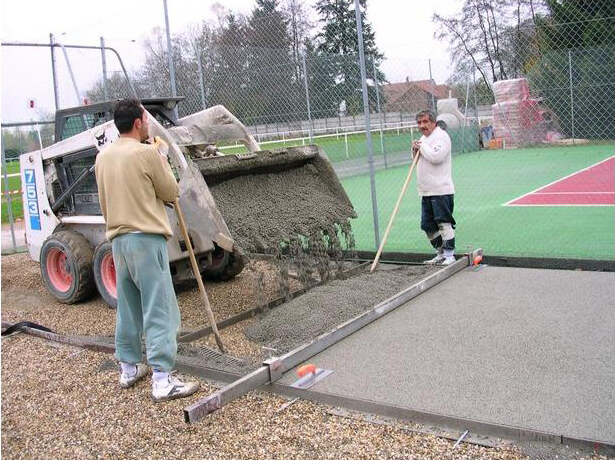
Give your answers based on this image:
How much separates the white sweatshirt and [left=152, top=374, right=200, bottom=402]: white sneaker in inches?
145

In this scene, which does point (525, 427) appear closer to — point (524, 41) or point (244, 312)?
point (244, 312)

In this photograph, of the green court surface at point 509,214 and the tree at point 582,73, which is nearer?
the green court surface at point 509,214

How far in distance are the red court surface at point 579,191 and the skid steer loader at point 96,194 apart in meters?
5.07

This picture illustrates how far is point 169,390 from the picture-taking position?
404cm

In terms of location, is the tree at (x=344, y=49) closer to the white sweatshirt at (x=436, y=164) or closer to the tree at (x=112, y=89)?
the white sweatshirt at (x=436, y=164)

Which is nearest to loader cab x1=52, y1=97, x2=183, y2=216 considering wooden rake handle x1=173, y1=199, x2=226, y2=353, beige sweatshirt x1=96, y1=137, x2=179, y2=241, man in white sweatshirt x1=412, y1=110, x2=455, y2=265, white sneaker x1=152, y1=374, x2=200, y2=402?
wooden rake handle x1=173, y1=199, x2=226, y2=353

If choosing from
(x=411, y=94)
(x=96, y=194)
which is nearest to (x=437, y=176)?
(x=411, y=94)

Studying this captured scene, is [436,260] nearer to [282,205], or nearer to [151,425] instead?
[282,205]

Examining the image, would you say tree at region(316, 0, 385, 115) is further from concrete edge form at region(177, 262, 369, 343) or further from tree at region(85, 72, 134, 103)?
tree at region(85, 72, 134, 103)

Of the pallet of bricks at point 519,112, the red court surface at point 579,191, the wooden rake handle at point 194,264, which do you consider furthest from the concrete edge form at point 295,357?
the pallet of bricks at point 519,112

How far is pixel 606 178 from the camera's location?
1212cm

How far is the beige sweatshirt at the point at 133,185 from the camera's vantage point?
12.8 feet

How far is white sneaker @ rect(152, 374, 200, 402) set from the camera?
403 cm

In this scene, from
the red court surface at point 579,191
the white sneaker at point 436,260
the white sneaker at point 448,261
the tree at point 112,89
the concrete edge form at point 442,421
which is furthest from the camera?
the red court surface at point 579,191
